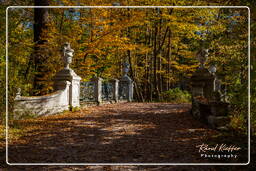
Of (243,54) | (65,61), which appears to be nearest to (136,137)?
(243,54)

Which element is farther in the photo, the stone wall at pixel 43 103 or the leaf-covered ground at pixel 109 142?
the stone wall at pixel 43 103

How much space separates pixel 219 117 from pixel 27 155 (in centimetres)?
495

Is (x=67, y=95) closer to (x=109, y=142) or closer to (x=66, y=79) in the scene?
(x=66, y=79)

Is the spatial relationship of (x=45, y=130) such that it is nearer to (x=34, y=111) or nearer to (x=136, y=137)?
(x=34, y=111)

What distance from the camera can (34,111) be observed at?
8.15 meters

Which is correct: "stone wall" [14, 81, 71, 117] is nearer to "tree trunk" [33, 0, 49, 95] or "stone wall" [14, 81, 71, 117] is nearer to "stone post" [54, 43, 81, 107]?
"stone post" [54, 43, 81, 107]

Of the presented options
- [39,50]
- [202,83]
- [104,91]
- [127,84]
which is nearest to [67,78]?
[39,50]

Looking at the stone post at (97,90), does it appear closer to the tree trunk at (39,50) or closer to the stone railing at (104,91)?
the stone railing at (104,91)

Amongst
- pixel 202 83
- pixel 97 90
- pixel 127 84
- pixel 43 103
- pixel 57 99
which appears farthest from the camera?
pixel 127 84

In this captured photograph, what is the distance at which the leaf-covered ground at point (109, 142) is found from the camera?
421 centimetres

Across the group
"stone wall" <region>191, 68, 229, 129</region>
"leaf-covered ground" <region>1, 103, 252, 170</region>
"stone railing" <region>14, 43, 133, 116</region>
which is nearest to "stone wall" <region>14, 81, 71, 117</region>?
"stone railing" <region>14, 43, 133, 116</region>

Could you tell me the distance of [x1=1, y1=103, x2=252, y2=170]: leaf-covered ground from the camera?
13.8 ft

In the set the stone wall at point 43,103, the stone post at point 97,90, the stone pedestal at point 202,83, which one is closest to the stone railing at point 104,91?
the stone post at point 97,90

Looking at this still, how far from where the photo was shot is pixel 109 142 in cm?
539
